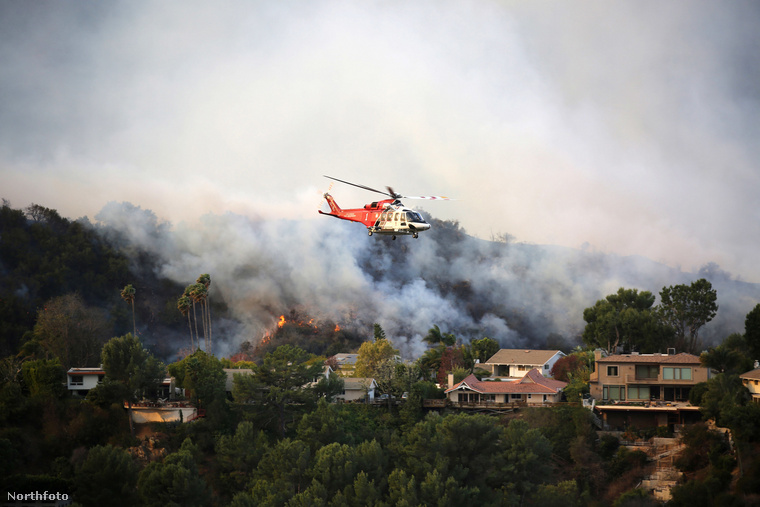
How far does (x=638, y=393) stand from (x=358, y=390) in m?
28.5

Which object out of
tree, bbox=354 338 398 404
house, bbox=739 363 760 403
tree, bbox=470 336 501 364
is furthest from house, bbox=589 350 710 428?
tree, bbox=470 336 501 364

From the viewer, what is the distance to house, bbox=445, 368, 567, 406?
76.1 meters

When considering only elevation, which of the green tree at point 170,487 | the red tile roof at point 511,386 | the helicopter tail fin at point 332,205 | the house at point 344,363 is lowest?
the green tree at point 170,487

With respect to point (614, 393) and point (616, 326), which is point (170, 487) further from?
point (616, 326)

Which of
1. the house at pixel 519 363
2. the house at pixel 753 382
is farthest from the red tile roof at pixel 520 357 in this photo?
the house at pixel 753 382

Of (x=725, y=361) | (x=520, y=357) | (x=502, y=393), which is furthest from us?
(x=520, y=357)

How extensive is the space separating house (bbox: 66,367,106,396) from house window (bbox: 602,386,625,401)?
160 ft

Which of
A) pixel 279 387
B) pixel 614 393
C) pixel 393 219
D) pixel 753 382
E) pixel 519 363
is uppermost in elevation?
pixel 393 219

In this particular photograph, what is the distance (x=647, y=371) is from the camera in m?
73.2

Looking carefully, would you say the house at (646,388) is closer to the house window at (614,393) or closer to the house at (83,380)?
the house window at (614,393)

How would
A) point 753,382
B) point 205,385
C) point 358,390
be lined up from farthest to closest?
point 358,390 → point 205,385 → point 753,382

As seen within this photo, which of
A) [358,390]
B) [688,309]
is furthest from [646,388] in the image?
[358,390]

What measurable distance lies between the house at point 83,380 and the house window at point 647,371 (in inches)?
2044

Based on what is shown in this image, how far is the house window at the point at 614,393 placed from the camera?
241 ft
